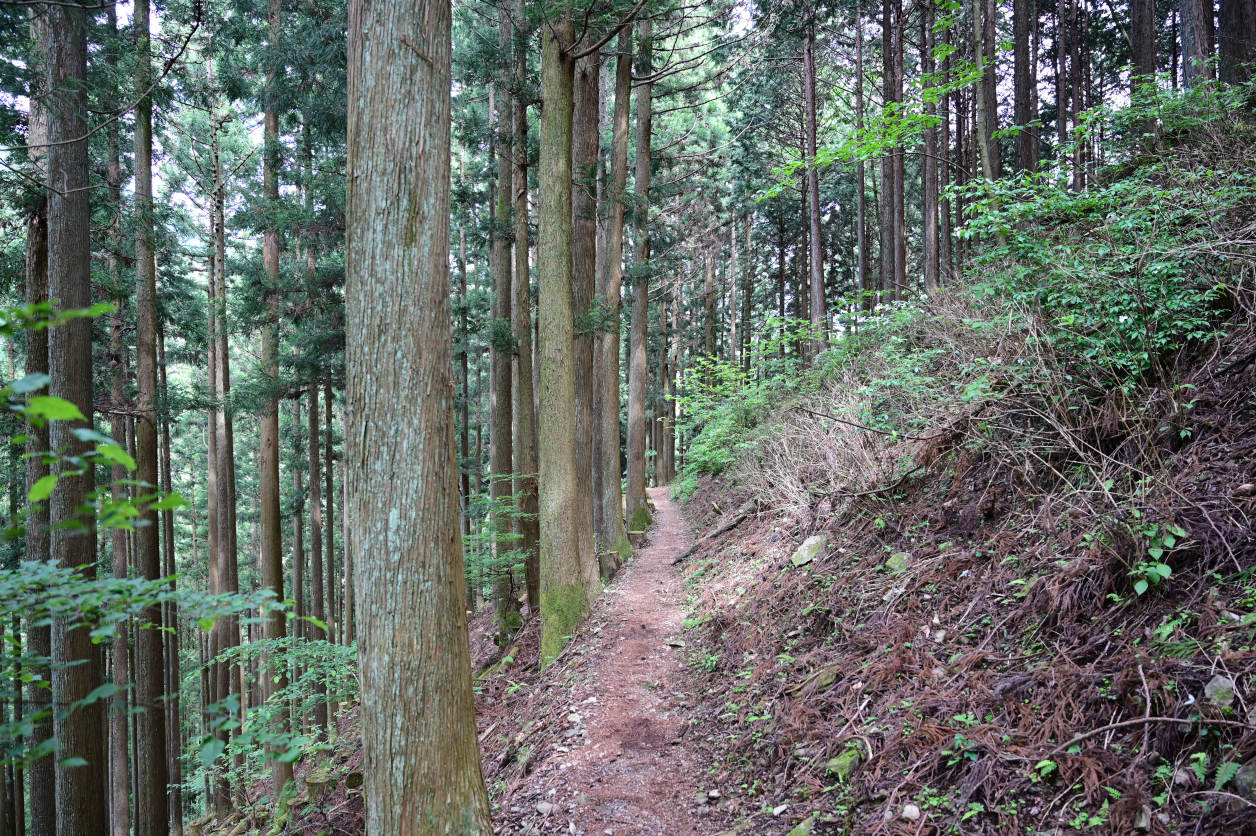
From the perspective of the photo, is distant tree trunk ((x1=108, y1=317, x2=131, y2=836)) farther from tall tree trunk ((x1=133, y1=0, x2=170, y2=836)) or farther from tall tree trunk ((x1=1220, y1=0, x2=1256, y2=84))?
tall tree trunk ((x1=1220, y1=0, x2=1256, y2=84))

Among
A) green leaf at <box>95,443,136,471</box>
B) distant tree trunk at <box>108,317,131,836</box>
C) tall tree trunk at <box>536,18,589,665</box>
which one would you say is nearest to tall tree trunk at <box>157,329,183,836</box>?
distant tree trunk at <box>108,317,131,836</box>

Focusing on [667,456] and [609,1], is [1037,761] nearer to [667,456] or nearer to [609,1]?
[609,1]

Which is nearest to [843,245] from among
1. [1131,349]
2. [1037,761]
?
[1131,349]

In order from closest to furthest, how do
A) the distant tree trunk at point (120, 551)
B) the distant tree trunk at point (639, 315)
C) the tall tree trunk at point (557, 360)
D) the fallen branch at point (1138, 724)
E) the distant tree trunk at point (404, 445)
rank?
the fallen branch at point (1138, 724), the distant tree trunk at point (404, 445), the tall tree trunk at point (557, 360), the distant tree trunk at point (120, 551), the distant tree trunk at point (639, 315)

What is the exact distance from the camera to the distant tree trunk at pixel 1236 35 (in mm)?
8648

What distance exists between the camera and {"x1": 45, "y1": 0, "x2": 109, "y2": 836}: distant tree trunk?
7.18 meters

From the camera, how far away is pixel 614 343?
11695 mm

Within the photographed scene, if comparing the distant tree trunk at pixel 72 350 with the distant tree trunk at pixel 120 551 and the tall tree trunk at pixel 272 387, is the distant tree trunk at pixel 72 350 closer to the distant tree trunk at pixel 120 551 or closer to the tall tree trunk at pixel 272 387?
the distant tree trunk at pixel 120 551

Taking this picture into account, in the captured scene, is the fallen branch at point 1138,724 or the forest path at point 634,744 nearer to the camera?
the fallen branch at point 1138,724

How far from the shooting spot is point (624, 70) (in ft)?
37.1

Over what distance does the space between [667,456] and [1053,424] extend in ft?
94.3

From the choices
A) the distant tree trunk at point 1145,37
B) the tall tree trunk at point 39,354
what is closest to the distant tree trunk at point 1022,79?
the distant tree trunk at point 1145,37

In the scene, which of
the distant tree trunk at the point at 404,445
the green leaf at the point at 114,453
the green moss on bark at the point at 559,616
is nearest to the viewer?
the green leaf at the point at 114,453

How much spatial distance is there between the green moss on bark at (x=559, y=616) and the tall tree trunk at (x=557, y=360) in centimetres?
1
